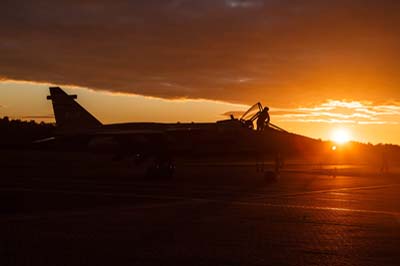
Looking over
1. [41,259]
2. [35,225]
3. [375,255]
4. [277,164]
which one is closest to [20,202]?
[35,225]

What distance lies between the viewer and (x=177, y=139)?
27656mm

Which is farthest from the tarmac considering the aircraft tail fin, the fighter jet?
the aircraft tail fin

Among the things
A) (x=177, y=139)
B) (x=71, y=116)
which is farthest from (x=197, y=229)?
(x=71, y=116)

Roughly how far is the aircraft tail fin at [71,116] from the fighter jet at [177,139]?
8.32ft

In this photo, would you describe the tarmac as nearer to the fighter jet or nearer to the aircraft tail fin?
the fighter jet

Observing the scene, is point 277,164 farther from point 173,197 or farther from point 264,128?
point 173,197

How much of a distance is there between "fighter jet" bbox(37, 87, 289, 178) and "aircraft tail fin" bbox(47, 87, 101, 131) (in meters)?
2.54

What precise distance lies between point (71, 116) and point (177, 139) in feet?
29.3

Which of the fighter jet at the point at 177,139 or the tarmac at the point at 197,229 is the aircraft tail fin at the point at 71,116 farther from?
the tarmac at the point at 197,229

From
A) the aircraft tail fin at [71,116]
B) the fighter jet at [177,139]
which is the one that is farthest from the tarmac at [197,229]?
the aircraft tail fin at [71,116]

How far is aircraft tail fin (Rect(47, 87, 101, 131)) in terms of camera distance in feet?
109

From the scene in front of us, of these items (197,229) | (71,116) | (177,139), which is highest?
(71,116)

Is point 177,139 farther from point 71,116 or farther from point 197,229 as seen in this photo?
point 197,229

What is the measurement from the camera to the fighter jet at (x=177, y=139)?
26.5 meters
